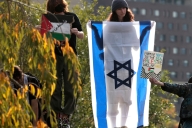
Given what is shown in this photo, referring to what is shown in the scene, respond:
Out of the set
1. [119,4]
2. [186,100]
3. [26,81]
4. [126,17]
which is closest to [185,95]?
[186,100]

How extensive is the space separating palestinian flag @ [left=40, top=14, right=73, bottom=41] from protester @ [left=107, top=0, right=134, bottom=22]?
1567 millimetres

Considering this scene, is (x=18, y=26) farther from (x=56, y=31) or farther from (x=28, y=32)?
(x=56, y=31)

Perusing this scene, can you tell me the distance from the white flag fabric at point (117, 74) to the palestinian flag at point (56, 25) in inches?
80.6

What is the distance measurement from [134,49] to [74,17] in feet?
6.16

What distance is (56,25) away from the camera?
7.82 meters

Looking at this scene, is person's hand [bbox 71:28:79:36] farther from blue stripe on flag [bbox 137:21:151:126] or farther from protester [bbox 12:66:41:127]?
blue stripe on flag [bbox 137:21:151:126]

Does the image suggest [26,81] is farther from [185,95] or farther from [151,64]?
[185,95]

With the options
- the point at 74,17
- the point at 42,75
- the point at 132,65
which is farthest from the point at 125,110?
the point at 42,75

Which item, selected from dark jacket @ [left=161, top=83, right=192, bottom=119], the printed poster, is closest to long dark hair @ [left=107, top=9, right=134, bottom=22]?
the printed poster

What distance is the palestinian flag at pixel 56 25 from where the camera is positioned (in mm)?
7609

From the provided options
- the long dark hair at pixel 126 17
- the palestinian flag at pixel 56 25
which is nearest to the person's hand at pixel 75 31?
the palestinian flag at pixel 56 25

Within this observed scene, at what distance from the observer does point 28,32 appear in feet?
22.3

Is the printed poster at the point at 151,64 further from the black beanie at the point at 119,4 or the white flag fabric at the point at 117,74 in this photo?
the black beanie at the point at 119,4

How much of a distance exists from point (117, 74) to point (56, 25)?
101 inches
